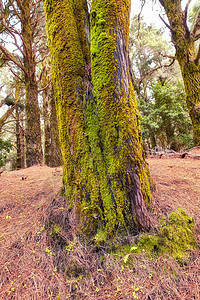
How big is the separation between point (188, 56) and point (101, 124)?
5369 millimetres

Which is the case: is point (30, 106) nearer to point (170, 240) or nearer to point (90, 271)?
point (90, 271)

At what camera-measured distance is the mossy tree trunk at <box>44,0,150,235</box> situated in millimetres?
1454

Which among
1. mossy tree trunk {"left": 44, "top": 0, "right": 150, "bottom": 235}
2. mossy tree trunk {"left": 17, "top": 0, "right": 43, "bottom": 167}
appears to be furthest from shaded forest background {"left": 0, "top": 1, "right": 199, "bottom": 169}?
mossy tree trunk {"left": 44, "top": 0, "right": 150, "bottom": 235}

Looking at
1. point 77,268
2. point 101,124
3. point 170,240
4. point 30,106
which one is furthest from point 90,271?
point 30,106

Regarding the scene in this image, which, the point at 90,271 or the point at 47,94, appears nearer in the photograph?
the point at 90,271

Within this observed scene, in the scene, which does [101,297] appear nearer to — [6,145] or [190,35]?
[190,35]

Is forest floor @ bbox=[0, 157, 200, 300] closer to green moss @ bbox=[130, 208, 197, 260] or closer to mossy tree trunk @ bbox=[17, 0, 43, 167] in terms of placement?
green moss @ bbox=[130, 208, 197, 260]

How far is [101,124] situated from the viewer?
5.12 feet

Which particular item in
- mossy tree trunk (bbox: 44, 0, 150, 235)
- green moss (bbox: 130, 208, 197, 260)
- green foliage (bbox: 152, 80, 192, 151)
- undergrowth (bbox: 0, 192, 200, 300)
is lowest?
undergrowth (bbox: 0, 192, 200, 300)

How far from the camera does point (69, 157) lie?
1.78 meters

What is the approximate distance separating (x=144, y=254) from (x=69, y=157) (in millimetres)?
1173

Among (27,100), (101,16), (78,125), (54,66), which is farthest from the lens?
(27,100)

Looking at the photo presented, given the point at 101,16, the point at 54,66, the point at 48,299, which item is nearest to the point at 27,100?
the point at 54,66

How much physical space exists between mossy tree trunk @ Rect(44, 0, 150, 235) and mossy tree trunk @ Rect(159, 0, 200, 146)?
4.33 metres
